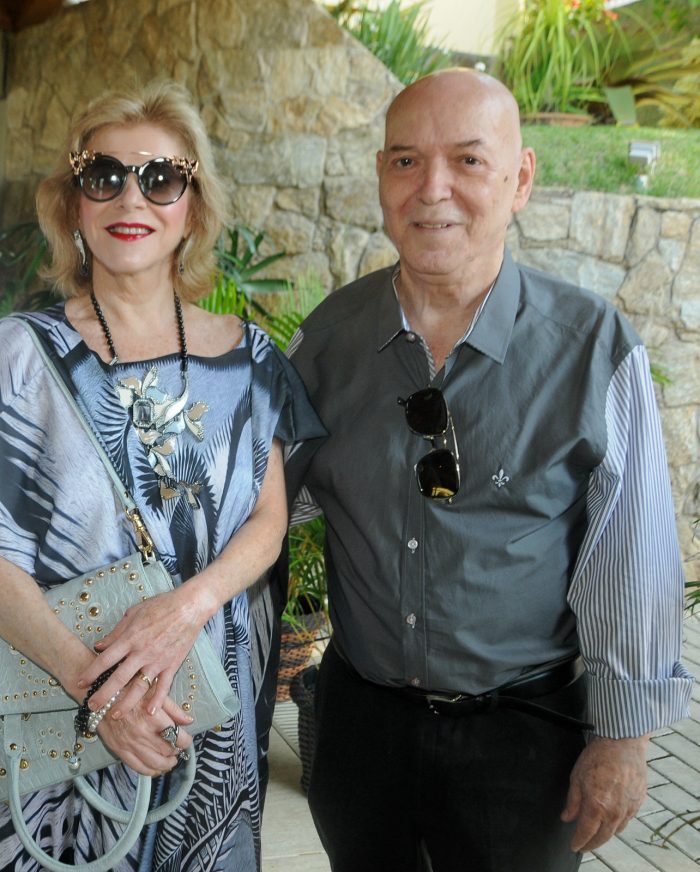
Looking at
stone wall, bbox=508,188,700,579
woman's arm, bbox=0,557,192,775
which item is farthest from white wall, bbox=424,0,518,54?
woman's arm, bbox=0,557,192,775

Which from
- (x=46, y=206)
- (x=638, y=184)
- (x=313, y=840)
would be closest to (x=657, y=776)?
(x=313, y=840)

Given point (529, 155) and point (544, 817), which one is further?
point (529, 155)

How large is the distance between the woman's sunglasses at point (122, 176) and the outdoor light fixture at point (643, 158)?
4.80 m

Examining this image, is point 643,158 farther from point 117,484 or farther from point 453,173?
point 117,484

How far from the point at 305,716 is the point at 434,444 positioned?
191 centimetres

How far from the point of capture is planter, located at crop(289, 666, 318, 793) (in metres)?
3.34

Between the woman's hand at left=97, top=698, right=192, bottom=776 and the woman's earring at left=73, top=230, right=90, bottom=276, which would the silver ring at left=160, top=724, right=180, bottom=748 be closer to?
the woman's hand at left=97, top=698, right=192, bottom=776

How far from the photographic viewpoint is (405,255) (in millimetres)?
1785

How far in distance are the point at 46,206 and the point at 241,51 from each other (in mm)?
4392

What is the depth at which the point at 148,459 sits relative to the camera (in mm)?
1686

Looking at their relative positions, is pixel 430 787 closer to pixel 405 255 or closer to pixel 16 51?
pixel 405 255

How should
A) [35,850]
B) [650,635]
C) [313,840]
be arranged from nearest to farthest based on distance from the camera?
[35,850] < [650,635] < [313,840]

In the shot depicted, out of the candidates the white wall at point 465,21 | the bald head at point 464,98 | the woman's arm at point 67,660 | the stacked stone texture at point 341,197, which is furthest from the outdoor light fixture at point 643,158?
the woman's arm at point 67,660

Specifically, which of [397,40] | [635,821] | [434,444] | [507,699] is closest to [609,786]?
[507,699]
